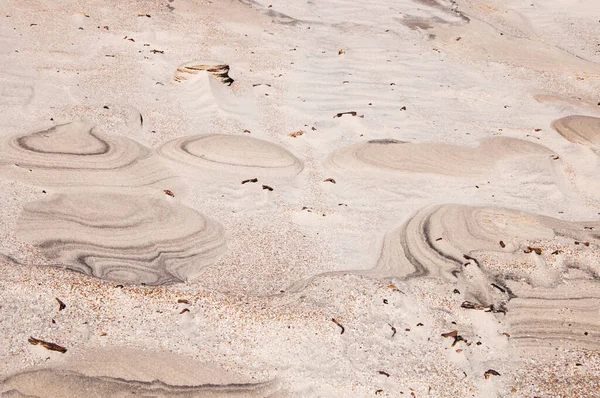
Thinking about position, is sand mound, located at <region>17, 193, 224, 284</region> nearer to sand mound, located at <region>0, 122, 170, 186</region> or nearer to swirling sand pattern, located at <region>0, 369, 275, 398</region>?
sand mound, located at <region>0, 122, 170, 186</region>

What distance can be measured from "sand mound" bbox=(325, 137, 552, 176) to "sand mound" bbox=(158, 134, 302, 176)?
0.94 feet

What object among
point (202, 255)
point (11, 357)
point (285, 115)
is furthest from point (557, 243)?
point (11, 357)

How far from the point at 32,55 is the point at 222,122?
159 cm

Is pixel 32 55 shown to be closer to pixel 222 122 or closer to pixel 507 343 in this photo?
pixel 222 122

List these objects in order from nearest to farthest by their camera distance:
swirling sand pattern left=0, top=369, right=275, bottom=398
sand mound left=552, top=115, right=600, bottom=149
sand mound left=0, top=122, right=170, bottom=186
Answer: swirling sand pattern left=0, top=369, right=275, bottom=398 → sand mound left=0, top=122, right=170, bottom=186 → sand mound left=552, top=115, right=600, bottom=149

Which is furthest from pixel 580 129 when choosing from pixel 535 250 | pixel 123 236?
pixel 123 236

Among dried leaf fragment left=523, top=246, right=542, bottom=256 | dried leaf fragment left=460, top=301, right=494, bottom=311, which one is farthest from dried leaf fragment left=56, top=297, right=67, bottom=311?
dried leaf fragment left=523, top=246, right=542, bottom=256

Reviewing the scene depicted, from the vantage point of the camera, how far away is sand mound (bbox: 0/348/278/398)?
191 cm

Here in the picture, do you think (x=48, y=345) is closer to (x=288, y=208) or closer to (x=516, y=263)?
(x=288, y=208)

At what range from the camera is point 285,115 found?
13.6 ft

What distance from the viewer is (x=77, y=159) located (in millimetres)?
3236

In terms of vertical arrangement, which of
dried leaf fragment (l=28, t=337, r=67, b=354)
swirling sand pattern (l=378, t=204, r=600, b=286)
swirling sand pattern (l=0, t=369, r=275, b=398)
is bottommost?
swirling sand pattern (l=0, t=369, r=275, b=398)

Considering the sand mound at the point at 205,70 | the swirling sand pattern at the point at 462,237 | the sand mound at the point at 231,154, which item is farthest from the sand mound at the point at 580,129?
the sand mound at the point at 205,70

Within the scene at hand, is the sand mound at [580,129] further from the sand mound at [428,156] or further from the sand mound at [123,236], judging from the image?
the sand mound at [123,236]
